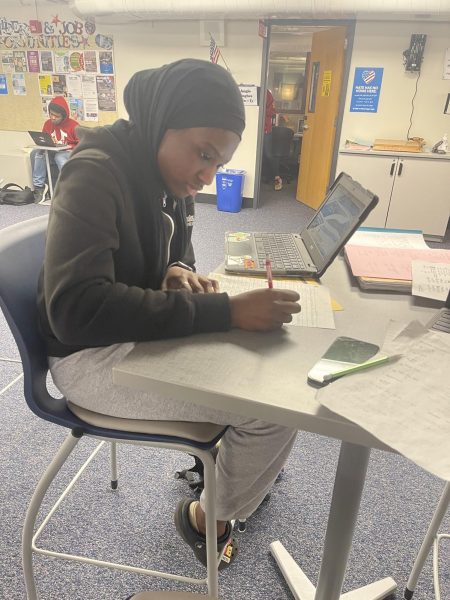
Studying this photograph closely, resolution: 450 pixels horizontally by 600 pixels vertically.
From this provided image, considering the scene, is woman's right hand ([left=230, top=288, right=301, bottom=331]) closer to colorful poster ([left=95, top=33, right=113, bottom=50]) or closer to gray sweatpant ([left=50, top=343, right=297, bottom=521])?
gray sweatpant ([left=50, top=343, right=297, bottom=521])

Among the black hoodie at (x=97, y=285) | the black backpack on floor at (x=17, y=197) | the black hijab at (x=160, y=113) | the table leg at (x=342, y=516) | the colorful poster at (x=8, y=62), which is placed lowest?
the black backpack on floor at (x=17, y=197)

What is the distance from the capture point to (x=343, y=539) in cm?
92

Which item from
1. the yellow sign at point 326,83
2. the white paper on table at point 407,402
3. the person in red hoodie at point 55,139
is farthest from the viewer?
the person in red hoodie at point 55,139

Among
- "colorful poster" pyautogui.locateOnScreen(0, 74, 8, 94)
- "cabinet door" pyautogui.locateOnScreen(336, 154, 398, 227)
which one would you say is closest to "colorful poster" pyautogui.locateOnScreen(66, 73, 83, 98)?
"colorful poster" pyautogui.locateOnScreen(0, 74, 8, 94)

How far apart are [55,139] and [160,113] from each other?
470cm

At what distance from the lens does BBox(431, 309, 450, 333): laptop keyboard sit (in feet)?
2.66

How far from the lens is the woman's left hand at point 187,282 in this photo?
1.00 m

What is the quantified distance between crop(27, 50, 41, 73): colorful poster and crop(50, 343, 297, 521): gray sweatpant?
561cm

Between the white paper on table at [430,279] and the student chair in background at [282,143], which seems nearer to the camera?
the white paper on table at [430,279]

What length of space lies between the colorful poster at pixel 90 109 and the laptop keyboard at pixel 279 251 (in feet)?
15.8

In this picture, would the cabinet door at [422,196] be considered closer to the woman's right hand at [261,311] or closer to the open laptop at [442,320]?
the open laptop at [442,320]

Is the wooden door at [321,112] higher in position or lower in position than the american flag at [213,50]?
lower

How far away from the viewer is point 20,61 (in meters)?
5.34

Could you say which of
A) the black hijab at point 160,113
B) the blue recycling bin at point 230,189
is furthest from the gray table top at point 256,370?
the blue recycling bin at point 230,189
